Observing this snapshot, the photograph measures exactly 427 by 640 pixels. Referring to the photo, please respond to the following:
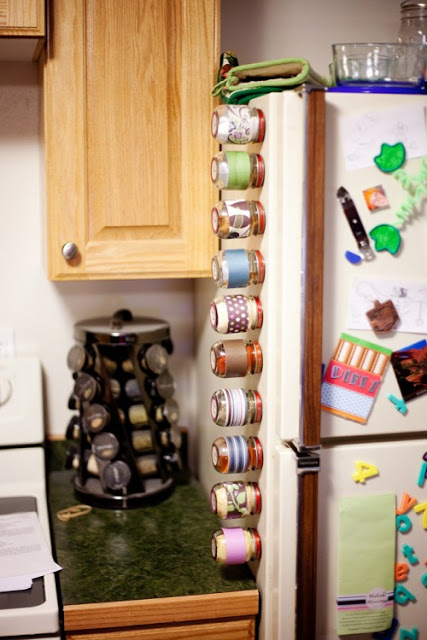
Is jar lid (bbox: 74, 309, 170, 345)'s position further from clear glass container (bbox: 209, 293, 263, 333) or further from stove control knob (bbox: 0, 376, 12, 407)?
clear glass container (bbox: 209, 293, 263, 333)

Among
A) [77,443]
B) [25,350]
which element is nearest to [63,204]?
[25,350]

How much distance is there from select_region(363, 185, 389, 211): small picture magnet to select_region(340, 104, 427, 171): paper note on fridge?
5cm

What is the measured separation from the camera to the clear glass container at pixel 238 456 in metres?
1.65

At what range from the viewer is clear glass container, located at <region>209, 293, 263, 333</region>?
161 cm

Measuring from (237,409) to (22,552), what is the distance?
0.58 metres

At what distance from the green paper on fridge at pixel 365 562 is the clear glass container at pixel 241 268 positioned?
47 cm

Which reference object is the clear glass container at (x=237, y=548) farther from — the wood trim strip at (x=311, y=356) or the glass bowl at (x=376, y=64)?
the glass bowl at (x=376, y=64)

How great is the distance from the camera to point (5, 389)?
2.14 meters

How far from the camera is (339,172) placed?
1.51 metres

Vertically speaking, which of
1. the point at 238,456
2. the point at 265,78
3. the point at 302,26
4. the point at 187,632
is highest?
the point at 302,26

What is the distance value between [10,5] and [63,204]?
42 centimetres

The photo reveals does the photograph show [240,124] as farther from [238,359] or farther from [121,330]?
[121,330]

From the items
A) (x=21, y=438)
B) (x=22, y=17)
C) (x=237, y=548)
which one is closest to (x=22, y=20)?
(x=22, y=17)

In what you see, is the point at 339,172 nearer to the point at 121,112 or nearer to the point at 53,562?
the point at 121,112
